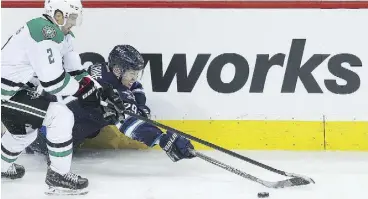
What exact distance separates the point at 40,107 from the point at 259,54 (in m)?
1.34

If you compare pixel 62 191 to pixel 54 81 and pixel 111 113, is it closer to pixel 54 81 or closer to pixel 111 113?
pixel 111 113

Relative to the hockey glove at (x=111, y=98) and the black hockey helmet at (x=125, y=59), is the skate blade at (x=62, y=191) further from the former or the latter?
the black hockey helmet at (x=125, y=59)

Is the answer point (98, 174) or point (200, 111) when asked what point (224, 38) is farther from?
point (98, 174)

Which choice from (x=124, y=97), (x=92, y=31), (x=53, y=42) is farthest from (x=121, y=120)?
(x=92, y=31)

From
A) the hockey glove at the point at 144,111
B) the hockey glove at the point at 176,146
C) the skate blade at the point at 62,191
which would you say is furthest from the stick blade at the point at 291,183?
the skate blade at the point at 62,191

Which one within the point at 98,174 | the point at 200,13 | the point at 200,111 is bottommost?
the point at 98,174

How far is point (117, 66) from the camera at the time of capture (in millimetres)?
3818

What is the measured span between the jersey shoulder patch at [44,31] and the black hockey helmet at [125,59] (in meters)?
0.58

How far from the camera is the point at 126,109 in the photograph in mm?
3588

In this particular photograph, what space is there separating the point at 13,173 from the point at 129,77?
0.77 metres

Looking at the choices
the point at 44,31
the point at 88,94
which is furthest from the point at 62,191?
the point at 44,31

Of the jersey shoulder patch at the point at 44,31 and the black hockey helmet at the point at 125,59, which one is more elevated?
the jersey shoulder patch at the point at 44,31

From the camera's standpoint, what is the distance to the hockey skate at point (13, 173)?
Result: 3584 mm

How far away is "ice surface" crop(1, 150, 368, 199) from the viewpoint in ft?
11.0
